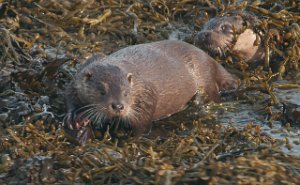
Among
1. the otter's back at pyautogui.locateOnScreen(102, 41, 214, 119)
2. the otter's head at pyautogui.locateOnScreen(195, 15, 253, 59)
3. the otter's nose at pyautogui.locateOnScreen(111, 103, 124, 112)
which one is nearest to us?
the otter's nose at pyautogui.locateOnScreen(111, 103, 124, 112)

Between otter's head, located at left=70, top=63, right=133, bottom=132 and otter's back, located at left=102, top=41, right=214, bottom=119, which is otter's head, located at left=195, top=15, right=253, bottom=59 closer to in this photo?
otter's back, located at left=102, top=41, right=214, bottom=119

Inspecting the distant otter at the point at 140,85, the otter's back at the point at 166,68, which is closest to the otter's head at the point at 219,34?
the distant otter at the point at 140,85

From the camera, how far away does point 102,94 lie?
15.9 feet

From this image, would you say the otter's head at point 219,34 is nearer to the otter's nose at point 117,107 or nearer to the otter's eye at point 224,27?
the otter's eye at point 224,27

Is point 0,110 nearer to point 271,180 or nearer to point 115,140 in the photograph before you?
point 115,140

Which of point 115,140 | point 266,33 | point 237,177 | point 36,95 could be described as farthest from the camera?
point 266,33

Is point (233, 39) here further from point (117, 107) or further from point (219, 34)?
point (117, 107)

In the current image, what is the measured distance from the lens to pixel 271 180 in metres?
4.15

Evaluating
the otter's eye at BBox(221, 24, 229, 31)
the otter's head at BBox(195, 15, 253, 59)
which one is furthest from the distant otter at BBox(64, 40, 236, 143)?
the otter's eye at BBox(221, 24, 229, 31)

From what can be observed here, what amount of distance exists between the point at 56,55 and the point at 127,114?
97 centimetres

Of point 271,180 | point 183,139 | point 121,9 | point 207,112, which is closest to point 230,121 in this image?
point 207,112

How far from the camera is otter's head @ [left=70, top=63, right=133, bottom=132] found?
189 inches

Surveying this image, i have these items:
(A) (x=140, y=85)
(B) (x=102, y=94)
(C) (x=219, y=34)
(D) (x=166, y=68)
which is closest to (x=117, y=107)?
(B) (x=102, y=94)

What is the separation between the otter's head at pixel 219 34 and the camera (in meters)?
6.67
